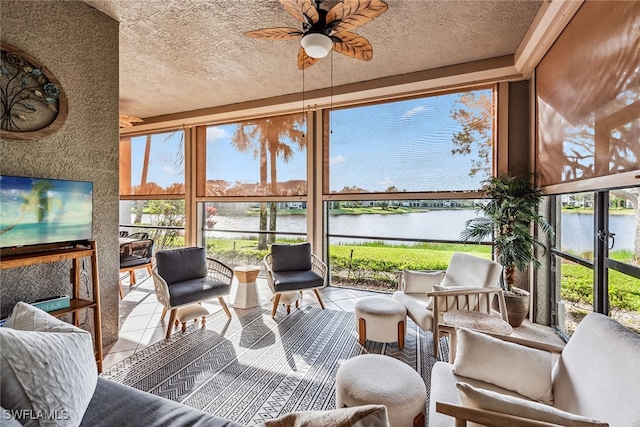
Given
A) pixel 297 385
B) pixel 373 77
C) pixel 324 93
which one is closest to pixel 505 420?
pixel 297 385

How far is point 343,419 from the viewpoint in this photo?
2.68 feet

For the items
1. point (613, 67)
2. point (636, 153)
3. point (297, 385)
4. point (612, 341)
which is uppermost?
point (613, 67)

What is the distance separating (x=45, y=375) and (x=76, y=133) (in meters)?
2.18

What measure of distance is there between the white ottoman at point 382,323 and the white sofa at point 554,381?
1039mm

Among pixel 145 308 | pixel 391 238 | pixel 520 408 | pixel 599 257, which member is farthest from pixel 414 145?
pixel 145 308

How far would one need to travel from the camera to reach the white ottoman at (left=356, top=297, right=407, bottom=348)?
277 cm

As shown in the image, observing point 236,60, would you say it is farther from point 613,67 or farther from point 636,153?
point 636,153

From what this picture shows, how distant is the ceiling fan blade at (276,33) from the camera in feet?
7.97

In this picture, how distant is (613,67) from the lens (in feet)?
6.31

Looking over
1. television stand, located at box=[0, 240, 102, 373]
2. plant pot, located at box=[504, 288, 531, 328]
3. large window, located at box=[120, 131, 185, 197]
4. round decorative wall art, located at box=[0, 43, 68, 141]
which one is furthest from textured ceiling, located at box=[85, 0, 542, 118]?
plant pot, located at box=[504, 288, 531, 328]

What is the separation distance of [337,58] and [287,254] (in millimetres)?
2593

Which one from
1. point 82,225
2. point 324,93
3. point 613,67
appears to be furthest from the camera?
point 324,93

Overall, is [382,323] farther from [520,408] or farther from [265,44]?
A: [265,44]

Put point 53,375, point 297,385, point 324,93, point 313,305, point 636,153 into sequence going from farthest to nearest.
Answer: point 324,93
point 313,305
point 297,385
point 636,153
point 53,375
